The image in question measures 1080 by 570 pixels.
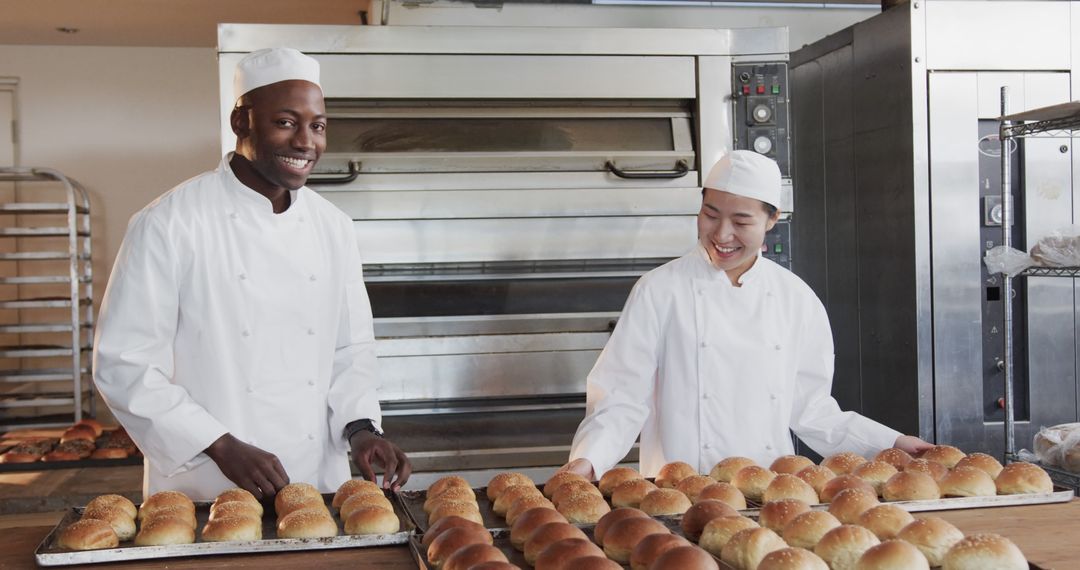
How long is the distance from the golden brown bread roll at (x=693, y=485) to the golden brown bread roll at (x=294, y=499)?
0.63 meters

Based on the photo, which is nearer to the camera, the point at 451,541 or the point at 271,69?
the point at 451,541

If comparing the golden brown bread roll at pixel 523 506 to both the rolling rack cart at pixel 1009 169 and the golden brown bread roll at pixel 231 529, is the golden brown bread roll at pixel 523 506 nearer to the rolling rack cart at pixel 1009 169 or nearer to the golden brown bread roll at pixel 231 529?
the golden brown bread roll at pixel 231 529

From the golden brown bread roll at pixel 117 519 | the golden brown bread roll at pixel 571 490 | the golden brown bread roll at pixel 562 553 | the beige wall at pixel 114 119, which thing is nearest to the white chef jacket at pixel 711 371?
the golden brown bread roll at pixel 571 490

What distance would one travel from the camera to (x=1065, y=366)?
3432 mm

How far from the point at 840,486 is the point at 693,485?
25 cm

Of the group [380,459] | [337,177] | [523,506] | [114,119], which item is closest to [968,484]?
[523,506]

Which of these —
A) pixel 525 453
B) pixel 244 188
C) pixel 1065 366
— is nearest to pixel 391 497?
pixel 244 188

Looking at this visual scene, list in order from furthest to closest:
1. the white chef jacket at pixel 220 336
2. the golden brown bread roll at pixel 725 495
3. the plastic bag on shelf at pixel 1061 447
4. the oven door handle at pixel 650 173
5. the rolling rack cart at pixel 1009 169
→ the oven door handle at pixel 650 173, the rolling rack cart at pixel 1009 169, the plastic bag on shelf at pixel 1061 447, the white chef jacket at pixel 220 336, the golden brown bread roll at pixel 725 495

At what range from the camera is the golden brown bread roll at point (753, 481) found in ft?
6.16

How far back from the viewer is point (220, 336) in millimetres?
2178

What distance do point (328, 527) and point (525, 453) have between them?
156 cm

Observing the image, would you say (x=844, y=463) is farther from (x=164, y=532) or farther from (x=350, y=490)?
(x=164, y=532)

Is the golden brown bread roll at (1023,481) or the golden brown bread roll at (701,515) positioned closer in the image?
the golden brown bread roll at (701,515)

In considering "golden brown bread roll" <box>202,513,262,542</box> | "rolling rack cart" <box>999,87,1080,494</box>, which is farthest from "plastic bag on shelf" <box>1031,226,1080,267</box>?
"golden brown bread roll" <box>202,513,262,542</box>
